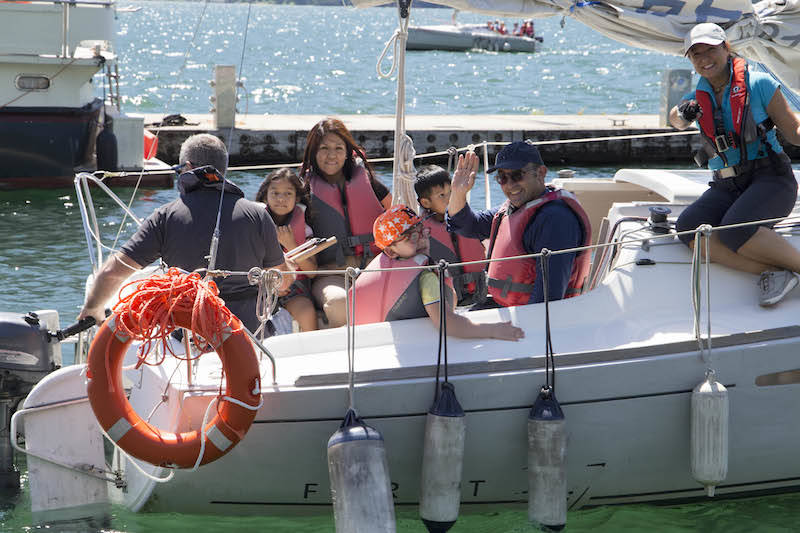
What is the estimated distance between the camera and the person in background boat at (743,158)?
438cm

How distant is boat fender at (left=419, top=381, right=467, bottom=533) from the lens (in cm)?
400

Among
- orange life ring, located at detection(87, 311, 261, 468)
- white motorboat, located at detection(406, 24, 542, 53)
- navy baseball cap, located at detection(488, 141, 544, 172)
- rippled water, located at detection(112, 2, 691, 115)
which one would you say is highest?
white motorboat, located at detection(406, 24, 542, 53)

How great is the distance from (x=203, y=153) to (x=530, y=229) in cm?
146

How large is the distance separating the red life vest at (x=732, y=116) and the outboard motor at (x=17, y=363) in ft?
9.29

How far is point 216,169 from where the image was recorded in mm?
4582

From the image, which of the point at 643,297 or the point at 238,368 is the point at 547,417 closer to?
the point at 643,297

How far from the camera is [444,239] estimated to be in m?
5.24

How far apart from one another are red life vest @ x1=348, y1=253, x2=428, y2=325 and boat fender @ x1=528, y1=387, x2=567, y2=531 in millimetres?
723

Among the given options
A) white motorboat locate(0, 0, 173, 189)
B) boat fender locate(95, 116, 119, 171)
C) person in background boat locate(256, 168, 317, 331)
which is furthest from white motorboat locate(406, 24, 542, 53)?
person in background boat locate(256, 168, 317, 331)

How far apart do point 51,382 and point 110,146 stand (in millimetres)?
10764

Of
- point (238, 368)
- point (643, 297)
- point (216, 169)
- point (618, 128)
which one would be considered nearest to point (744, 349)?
point (643, 297)

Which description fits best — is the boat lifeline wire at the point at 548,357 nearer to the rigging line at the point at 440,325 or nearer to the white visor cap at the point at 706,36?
the rigging line at the point at 440,325

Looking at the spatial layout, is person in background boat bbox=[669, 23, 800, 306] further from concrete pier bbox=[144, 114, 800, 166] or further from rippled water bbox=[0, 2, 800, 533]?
concrete pier bbox=[144, 114, 800, 166]

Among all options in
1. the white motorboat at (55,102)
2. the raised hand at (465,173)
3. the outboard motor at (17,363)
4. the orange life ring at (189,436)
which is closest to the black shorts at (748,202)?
the raised hand at (465,173)
